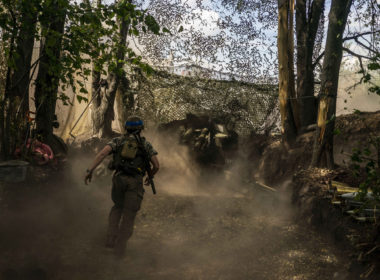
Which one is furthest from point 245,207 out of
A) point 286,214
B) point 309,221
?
point 309,221

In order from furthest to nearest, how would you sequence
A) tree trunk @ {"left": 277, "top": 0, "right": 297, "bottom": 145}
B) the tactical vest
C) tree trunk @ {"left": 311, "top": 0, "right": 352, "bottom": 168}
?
1. tree trunk @ {"left": 277, "top": 0, "right": 297, "bottom": 145}
2. tree trunk @ {"left": 311, "top": 0, "right": 352, "bottom": 168}
3. the tactical vest

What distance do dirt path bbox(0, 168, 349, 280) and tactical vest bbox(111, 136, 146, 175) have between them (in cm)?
118

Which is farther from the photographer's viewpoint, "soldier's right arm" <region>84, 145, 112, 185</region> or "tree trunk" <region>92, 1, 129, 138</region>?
"tree trunk" <region>92, 1, 129, 138</region>

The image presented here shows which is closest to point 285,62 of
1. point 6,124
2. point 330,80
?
point 330,80

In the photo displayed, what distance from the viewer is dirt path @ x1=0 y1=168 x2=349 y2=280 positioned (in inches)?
180

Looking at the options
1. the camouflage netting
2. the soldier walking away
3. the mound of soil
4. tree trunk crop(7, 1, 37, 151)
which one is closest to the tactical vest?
the soldier walking away

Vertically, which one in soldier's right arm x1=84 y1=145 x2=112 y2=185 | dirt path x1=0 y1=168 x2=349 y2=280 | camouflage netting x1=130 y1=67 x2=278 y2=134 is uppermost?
camouflage netting x1=130 y1=67 x2=278 y2=134

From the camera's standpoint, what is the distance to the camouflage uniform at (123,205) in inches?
206

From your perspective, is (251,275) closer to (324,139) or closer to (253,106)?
(324,139)

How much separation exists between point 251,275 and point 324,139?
3.68 meters

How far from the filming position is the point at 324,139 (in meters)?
7.25

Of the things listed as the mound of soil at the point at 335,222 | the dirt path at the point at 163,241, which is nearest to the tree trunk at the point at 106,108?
the dirt path at the point at 163,241

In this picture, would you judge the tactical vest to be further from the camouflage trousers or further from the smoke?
the smoke

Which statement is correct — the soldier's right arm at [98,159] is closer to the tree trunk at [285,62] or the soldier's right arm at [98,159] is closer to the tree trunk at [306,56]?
the tree trunk at [285,62]
